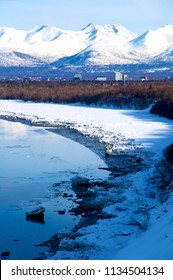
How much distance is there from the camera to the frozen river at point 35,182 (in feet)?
35.9

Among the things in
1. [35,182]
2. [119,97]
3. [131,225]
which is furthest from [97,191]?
[119,97]

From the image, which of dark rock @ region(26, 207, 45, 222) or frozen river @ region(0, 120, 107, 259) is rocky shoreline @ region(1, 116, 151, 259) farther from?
dark rock @ region(26, 207, 45, 222)

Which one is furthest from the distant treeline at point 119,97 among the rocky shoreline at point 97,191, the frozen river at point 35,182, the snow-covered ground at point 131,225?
the snow-covered ground at point 131,225

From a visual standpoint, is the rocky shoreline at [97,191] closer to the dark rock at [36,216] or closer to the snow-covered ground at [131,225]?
the snow-covered ground at [131,225]

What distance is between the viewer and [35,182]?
15805 mm

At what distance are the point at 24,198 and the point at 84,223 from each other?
8.78 feet

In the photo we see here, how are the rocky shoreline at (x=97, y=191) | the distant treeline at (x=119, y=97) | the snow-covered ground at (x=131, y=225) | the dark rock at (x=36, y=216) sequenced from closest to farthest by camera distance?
the snow-covered ground at (x=131, y=225), the rocky shoreline at (x=97, y=191), the dark rock at (x=36, y=216), the distant treeline at (x=119, y=97)

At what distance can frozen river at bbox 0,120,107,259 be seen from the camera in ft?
35.9

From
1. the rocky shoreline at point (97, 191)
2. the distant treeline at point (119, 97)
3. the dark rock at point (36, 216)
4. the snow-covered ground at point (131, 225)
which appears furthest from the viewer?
the distant treeline at point (119, 97)

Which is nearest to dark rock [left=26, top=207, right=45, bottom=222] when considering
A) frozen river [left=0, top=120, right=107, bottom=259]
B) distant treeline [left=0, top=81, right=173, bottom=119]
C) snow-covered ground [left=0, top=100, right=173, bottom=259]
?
frozen river [left=0, top=120, right=107, bottom=259]

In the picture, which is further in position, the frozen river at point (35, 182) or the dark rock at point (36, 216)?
the dark rock at point (36, 216)

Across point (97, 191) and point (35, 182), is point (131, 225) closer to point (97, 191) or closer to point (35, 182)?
point (97, 191)

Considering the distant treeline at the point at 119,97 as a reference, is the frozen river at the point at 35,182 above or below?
below
